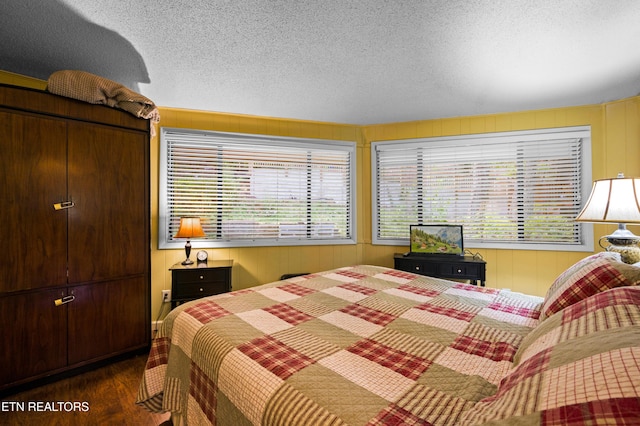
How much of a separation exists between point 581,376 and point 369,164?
3.39 m

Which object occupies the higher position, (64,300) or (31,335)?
(64,300)

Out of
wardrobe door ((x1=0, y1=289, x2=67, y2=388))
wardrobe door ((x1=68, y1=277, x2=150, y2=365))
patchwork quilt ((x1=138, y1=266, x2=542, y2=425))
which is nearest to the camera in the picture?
patchwork quilt ((x1=138, y1=266, x2=542, y2=425))

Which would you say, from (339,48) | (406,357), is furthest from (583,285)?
(339,48)

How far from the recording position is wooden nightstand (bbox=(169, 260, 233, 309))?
2766 mm

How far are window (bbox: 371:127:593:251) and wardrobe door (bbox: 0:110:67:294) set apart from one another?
3142mm

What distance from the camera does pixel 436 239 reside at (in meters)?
3.34

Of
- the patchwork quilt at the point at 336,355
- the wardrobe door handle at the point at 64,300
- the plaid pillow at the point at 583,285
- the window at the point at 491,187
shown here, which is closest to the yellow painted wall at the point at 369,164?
the window at the point at 491,187

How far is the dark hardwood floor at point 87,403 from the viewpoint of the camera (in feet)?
5.68

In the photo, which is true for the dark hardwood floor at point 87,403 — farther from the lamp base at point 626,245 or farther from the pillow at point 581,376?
the lamp base at point 626,245

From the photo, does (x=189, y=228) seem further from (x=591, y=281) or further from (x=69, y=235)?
(x=591, y=281)

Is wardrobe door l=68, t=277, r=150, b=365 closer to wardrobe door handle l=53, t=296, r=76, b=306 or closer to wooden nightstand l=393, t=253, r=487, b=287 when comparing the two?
wardrobe door handle l=53, t=296, r=76, b=306

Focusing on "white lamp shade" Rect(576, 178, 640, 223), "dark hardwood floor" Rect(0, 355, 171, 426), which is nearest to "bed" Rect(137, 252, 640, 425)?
"dark hardwood floor" Rect(0, 355, 171, 426)

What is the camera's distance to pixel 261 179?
11.4 ft

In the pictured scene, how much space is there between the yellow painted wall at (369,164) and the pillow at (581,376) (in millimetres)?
2738
